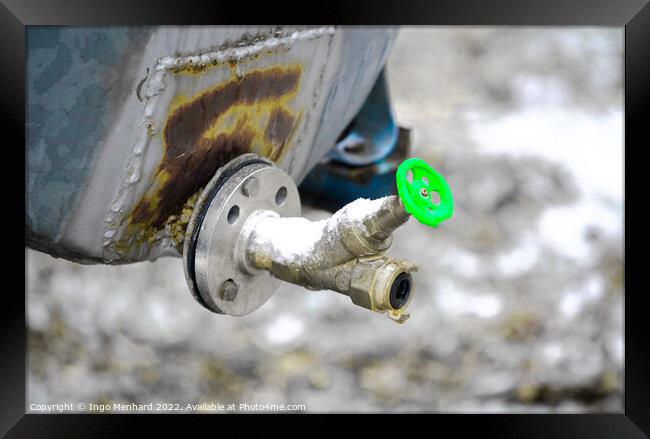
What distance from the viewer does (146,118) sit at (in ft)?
1.95

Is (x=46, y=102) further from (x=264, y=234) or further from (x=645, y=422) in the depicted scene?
(x=645, y=422)

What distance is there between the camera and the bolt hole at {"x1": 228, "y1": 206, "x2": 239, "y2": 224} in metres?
0.71

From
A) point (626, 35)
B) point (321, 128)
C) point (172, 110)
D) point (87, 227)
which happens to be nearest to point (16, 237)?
point (87, 227)

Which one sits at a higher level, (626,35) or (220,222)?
(626,35)

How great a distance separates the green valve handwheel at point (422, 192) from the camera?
55cm

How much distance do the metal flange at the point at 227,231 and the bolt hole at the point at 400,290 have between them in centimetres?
17

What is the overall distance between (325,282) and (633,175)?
42cm

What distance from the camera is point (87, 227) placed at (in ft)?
2.06

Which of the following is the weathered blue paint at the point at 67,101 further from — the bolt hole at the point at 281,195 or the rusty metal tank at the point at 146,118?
the bolt hole at the point at 281,195

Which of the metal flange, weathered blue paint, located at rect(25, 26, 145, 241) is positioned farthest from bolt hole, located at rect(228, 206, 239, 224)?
weathered blue paint, located at rect(25, 26, 145, 241)

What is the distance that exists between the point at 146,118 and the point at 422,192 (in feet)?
0.81

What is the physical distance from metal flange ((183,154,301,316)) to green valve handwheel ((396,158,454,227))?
0.69ft

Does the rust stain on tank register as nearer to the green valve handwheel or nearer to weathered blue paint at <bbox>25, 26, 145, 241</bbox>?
weathered blue paint at <bbox>25, 26, 145, 241</bbox>

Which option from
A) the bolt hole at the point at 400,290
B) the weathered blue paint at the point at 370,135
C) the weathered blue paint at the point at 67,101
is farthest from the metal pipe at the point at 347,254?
the weathered blue paint at the point at 370,135
